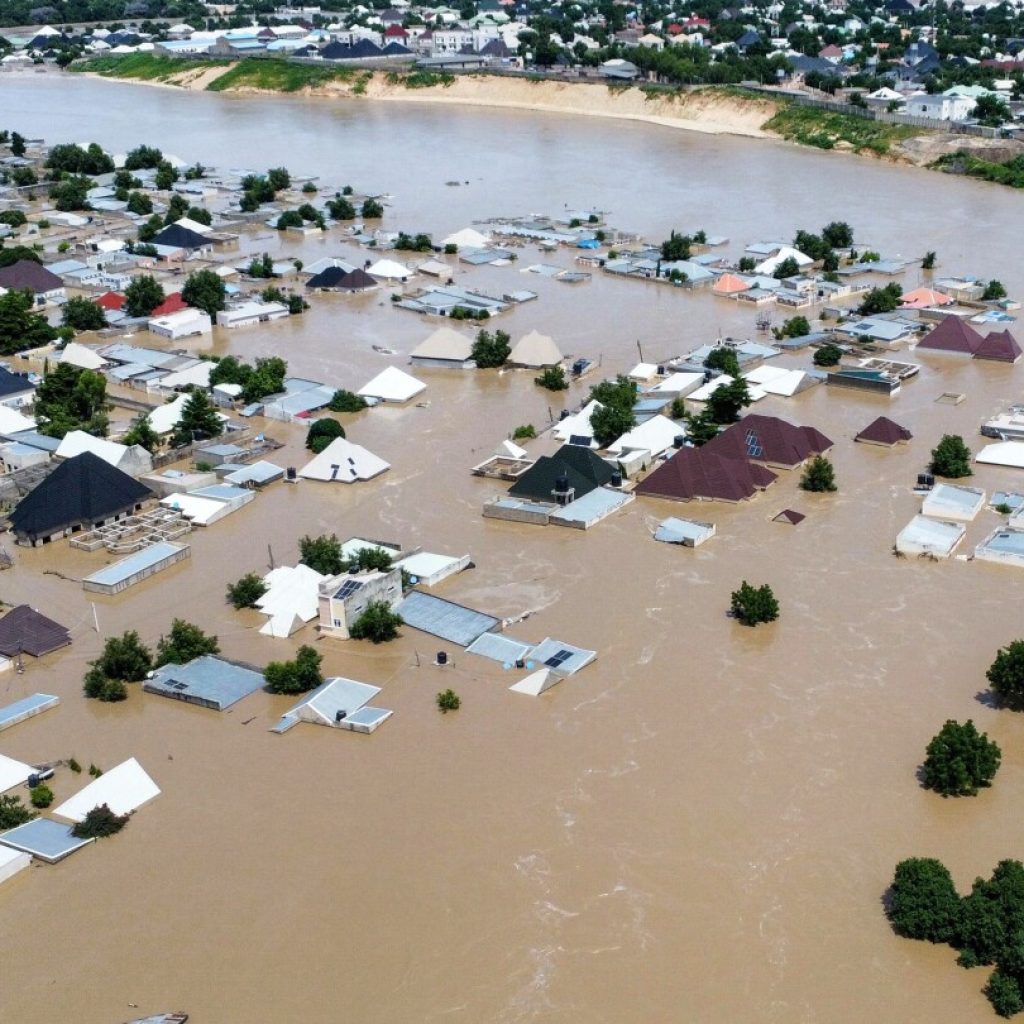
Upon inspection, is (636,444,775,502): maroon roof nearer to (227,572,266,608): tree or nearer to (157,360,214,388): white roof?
(227,572,266,608): tree

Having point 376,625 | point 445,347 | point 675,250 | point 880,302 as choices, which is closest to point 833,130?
point 675,250

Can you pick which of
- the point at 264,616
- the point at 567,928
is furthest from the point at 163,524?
the point at 567,928

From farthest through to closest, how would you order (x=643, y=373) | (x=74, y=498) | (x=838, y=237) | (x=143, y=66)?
(x=143, y=66)
(x=838, y=237)
(x=643, y=373)
(x=74, y=498)

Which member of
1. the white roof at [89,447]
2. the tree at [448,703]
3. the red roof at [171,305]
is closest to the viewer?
the tree at [448,703]

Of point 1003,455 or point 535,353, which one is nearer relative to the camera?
point 1003,455

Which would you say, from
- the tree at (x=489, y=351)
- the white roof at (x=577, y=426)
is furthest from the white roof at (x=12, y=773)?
the tree at (x=489, y=351)

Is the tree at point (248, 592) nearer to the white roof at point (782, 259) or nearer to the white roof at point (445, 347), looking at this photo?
the white roof at point (445, 347)

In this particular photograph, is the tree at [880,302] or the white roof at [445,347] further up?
the tree at [880,302]

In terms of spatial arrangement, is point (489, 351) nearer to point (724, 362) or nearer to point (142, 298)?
point (724, 362)
